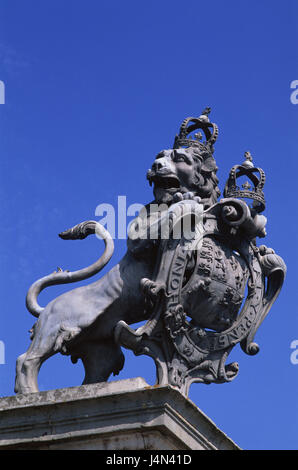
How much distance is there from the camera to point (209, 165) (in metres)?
15.7

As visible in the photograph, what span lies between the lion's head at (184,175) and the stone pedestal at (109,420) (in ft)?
11.4

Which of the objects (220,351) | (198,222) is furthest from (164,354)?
(198,222)

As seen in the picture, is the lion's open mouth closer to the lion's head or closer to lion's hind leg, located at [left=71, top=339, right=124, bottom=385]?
the lion's head

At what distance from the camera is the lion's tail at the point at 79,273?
49.6 feet

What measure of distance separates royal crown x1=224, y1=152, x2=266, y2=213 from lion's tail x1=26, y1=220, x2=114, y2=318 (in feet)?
5.97

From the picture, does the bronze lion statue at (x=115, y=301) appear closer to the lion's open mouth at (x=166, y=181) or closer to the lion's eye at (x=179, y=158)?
the lion's open mouth at (x=166, y=181)

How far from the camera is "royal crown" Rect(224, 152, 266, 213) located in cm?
1559

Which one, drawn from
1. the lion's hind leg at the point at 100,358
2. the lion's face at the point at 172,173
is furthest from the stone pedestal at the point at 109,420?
the lion's face at the point at 172,173

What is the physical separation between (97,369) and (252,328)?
6.84 feet

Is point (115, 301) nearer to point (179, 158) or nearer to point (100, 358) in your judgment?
point (100, 358)

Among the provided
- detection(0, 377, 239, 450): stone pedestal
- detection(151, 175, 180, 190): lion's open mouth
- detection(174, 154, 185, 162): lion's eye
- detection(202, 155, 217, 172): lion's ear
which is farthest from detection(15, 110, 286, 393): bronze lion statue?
detection(0, 377, 239, 450): stone pedestal

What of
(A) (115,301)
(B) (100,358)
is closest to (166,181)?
(A) (115,301)

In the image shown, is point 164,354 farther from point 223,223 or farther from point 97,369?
point 223,223
